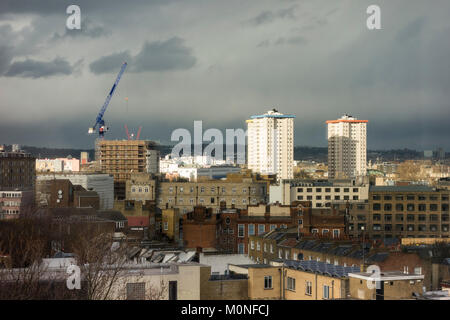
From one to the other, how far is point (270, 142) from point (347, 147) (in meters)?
7.88

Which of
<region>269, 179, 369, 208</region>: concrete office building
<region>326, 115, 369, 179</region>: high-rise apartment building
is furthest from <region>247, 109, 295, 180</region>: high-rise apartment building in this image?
<region>269, 179, 369, 208</region>: concrete office building

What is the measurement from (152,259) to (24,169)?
31.9 metres

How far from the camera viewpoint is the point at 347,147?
75.1 m

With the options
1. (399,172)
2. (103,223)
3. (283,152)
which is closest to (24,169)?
(103,223)

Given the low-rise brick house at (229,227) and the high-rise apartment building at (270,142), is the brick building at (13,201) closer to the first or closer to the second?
the low-rise brick house at (229,227)

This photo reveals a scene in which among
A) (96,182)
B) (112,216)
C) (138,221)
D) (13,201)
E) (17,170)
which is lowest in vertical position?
(138,221)

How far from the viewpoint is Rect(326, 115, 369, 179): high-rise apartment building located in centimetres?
7231

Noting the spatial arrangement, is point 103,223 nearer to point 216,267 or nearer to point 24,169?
point 216,267

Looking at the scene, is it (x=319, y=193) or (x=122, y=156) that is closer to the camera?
(x=319, y=193)

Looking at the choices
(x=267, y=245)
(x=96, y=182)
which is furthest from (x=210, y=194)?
(x=267, y=245)

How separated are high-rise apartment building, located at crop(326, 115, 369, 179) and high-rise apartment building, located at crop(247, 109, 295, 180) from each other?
4.34 meters

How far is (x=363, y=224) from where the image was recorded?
25.8 meters

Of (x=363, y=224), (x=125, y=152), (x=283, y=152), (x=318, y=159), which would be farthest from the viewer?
(x=318, y=159)

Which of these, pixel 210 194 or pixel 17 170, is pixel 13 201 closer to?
pixel 210 194
